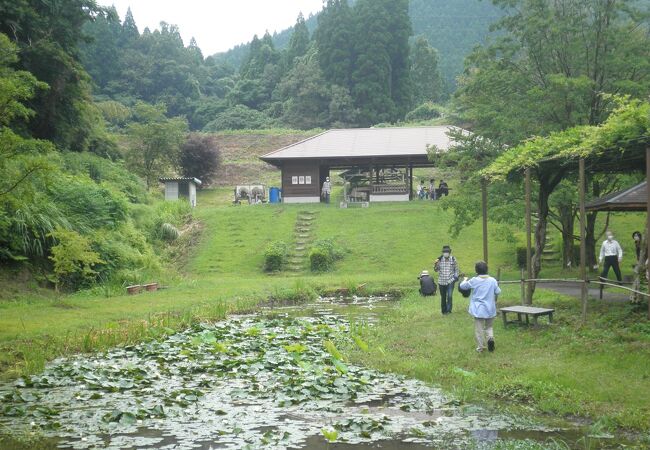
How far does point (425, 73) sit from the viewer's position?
7769 cm

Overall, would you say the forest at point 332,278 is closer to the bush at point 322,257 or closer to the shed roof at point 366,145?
the bush at point 322,257

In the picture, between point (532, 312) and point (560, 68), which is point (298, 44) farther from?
point (532, 312)

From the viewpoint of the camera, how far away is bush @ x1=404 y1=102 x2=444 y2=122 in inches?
2645

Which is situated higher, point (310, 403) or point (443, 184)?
point (443, 184)

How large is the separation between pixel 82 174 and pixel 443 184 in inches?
793

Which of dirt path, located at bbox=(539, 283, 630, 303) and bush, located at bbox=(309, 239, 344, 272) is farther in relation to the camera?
bush, located at bbox=(309, 239, 344, 272)

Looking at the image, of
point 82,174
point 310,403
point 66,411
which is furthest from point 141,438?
point 82,174

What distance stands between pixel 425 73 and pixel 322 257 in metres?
53.7

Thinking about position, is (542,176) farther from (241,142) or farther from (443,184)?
(241,142)

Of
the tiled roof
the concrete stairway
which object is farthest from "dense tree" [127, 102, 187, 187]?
the concrete stairway

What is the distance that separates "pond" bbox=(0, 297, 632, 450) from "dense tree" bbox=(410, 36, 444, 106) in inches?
2664

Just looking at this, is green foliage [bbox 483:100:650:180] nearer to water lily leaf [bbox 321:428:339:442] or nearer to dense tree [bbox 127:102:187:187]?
water lily leaf [bbox 321:428:339:442]

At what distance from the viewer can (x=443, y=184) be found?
38750mm

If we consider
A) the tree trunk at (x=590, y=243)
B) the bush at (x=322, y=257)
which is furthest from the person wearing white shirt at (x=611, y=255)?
the bush at (x=322, y=257)
